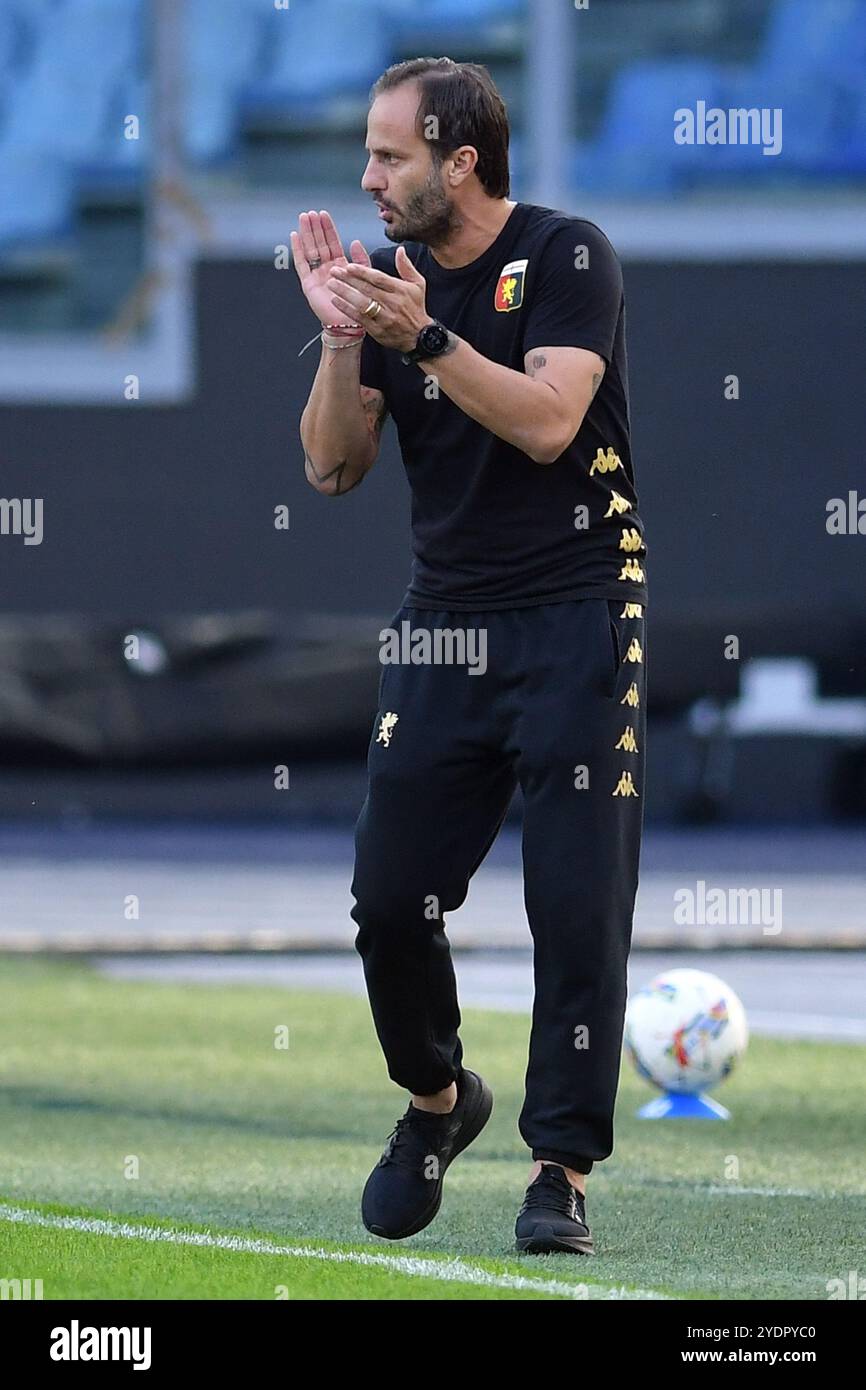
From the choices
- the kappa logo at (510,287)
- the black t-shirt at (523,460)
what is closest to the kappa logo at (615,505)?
the black t-shirt at (523,460)

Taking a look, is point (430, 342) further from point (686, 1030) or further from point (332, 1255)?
point (686, 1030)

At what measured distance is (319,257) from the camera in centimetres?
479

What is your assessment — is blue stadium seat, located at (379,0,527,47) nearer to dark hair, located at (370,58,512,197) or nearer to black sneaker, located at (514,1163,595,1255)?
dark hair, located at (370,58,512,197)

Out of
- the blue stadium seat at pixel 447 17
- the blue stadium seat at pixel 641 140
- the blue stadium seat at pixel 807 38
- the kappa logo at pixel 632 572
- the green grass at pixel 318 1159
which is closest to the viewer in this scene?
the green grass at pixel 318 1159

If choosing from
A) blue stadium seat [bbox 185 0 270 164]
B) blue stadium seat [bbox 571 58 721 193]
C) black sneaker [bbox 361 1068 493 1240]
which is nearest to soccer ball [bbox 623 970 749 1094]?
black sneaker [bbox 361 1068 493 1240]

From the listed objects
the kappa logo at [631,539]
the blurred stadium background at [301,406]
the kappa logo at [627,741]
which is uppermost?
the blurred stadium background at [301,406]

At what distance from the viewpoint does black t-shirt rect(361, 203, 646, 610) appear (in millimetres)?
4781

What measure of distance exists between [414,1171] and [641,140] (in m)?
15.2

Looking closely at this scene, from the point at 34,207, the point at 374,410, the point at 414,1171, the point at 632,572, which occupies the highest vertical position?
the point at 34,207

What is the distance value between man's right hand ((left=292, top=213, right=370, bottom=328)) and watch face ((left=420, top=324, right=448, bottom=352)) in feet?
0.79

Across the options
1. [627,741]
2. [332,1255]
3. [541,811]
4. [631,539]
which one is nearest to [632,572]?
[631,539]

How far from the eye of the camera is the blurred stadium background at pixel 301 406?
17266 millimetres

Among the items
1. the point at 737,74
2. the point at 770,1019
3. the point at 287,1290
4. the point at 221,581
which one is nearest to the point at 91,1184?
the point at 287,1290

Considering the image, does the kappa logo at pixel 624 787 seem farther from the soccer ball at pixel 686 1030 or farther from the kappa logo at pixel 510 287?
the soccer ball at pixel 686 1030
